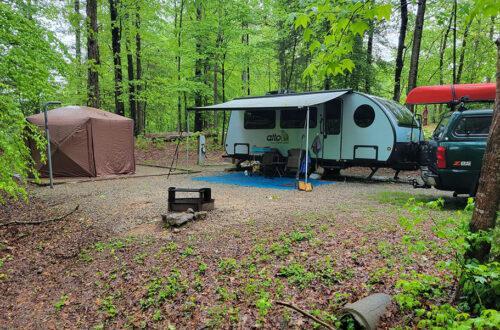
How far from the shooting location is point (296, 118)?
36.7 feet

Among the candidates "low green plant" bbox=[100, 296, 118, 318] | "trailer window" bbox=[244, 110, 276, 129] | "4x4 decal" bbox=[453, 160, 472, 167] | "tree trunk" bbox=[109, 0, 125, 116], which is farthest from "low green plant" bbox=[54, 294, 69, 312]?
"tree trunk" bbox=[109, 0, 125, 116]

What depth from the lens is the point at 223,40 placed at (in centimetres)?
1816

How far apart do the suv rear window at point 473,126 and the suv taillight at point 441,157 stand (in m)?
0.36

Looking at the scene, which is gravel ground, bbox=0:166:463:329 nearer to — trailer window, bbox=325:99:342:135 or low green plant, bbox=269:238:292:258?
low green plant, bbox=269:238:292:258

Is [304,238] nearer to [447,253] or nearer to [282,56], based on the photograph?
[447,253]

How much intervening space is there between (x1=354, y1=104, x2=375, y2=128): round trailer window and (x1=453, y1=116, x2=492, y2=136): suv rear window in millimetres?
3828

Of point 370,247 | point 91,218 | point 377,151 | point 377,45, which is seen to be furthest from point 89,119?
point 377,45

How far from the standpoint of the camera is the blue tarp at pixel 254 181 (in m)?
9.47

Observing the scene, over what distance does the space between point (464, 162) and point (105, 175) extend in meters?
10.1

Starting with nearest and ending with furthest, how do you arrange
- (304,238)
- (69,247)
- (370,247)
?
(370,247)
(304,238)
(69,247)

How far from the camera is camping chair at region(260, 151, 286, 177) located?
11.1 m

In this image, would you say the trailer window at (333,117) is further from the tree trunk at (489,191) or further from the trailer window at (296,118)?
the tree trunk at (489,191)

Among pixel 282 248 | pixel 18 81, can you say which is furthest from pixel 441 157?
pixel 18 81

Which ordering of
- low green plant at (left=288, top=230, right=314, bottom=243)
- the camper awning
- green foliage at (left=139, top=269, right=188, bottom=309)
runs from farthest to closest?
the camper awning
low green plant at (left=288, top=230, right=314, bottom=243)
green foliage at (left=139, top=269, right=188, bottom=309)
